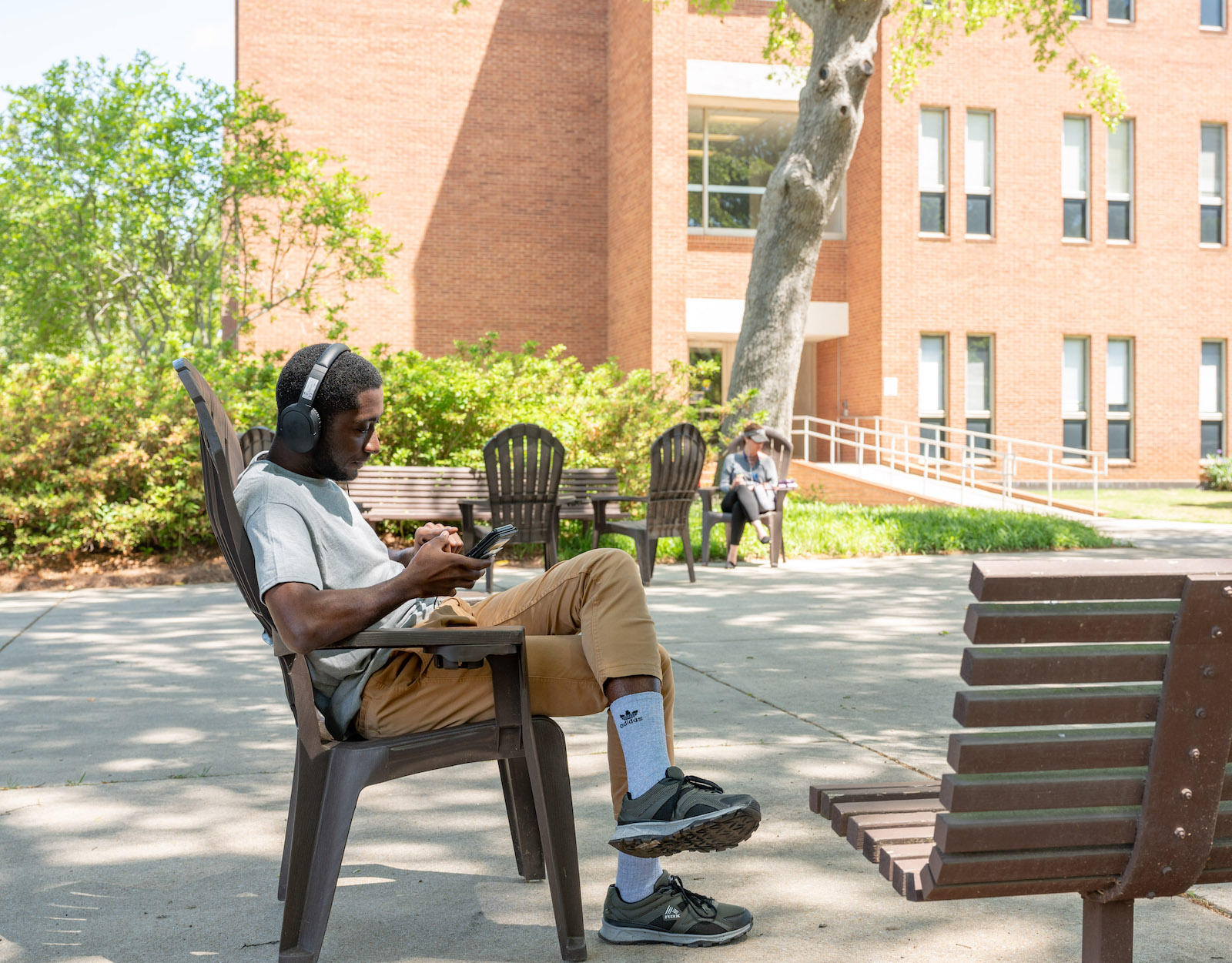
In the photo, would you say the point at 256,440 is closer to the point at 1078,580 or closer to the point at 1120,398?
the point at 1078,580

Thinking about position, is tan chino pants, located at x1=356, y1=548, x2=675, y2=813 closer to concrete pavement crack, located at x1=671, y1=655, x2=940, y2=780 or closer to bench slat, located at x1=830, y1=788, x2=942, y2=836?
bench slat, located at x1=830, y1=788, x2=942, y2=836

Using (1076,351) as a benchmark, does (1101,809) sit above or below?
below

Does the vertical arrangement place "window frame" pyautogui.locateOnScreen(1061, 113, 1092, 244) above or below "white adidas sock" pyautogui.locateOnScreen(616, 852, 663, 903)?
above

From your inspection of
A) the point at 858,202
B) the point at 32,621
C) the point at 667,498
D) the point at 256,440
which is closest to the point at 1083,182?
the point at 858,202

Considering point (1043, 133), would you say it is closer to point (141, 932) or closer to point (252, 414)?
point (252, 414)

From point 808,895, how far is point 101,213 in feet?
56.7

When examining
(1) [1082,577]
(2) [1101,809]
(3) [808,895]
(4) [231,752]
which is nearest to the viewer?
(1) [1082,577]

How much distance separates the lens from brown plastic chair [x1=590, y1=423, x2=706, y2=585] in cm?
1019

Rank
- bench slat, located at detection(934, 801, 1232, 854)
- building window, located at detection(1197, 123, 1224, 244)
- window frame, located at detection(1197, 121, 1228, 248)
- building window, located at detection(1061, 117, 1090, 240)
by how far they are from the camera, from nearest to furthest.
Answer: bench slat, located at detection(934, 801, 1232, 854) < building window, located at detection(1061, 117, 1090, 240) < window frame, located at detection(1197, 121, 1228, 248) < building window, located at detection(1197, 123, 1224, 244)

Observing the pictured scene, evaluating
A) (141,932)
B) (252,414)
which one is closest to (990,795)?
(141,932)

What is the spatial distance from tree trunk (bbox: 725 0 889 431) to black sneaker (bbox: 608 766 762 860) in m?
13.5

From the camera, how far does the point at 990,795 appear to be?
2033 millimetres

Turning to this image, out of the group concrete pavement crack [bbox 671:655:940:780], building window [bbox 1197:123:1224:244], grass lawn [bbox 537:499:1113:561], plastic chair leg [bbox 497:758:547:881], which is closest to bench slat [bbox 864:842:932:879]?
plastic chair leg [bbox 497:758:547:881]

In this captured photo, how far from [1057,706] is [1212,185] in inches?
1129
